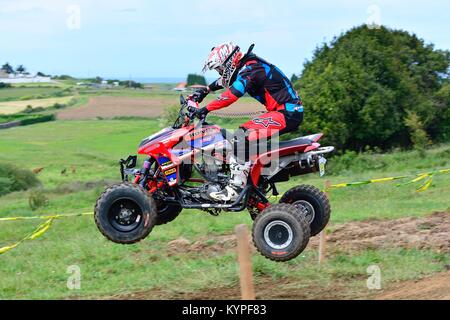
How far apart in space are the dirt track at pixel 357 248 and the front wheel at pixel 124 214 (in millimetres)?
777

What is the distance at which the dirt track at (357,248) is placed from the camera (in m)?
8.02

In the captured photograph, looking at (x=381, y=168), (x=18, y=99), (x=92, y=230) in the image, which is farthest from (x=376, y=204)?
(x=18, y=99)

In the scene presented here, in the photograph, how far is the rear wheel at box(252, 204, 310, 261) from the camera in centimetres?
804

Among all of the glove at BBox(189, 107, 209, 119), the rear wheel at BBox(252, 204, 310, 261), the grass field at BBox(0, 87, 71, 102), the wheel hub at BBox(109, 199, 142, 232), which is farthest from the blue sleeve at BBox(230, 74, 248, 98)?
the grass field at BBox(0, 87, 71, 102)

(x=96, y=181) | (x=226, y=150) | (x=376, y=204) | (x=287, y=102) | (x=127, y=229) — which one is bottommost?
(x=96, y=181)

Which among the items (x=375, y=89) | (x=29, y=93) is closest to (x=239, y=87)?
(x=375, y=89)

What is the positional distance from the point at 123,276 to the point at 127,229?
4.26 feet

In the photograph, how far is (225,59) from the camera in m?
8.39

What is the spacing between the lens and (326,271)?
9000mm

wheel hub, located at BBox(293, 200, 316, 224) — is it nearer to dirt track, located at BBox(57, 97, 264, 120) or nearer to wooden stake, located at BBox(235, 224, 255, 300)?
wooden stake, located at BBox(235, 224, 255, 300)

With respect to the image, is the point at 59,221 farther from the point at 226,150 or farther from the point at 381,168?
the point at 381,168

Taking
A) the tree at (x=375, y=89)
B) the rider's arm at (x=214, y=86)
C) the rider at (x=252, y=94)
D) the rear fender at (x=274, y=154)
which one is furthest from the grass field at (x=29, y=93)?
the rear fender at (x=274, y=154)

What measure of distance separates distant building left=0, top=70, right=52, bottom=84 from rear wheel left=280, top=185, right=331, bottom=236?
5377cm

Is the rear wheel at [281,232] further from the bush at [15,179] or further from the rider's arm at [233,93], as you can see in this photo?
the bush at [15,179]
